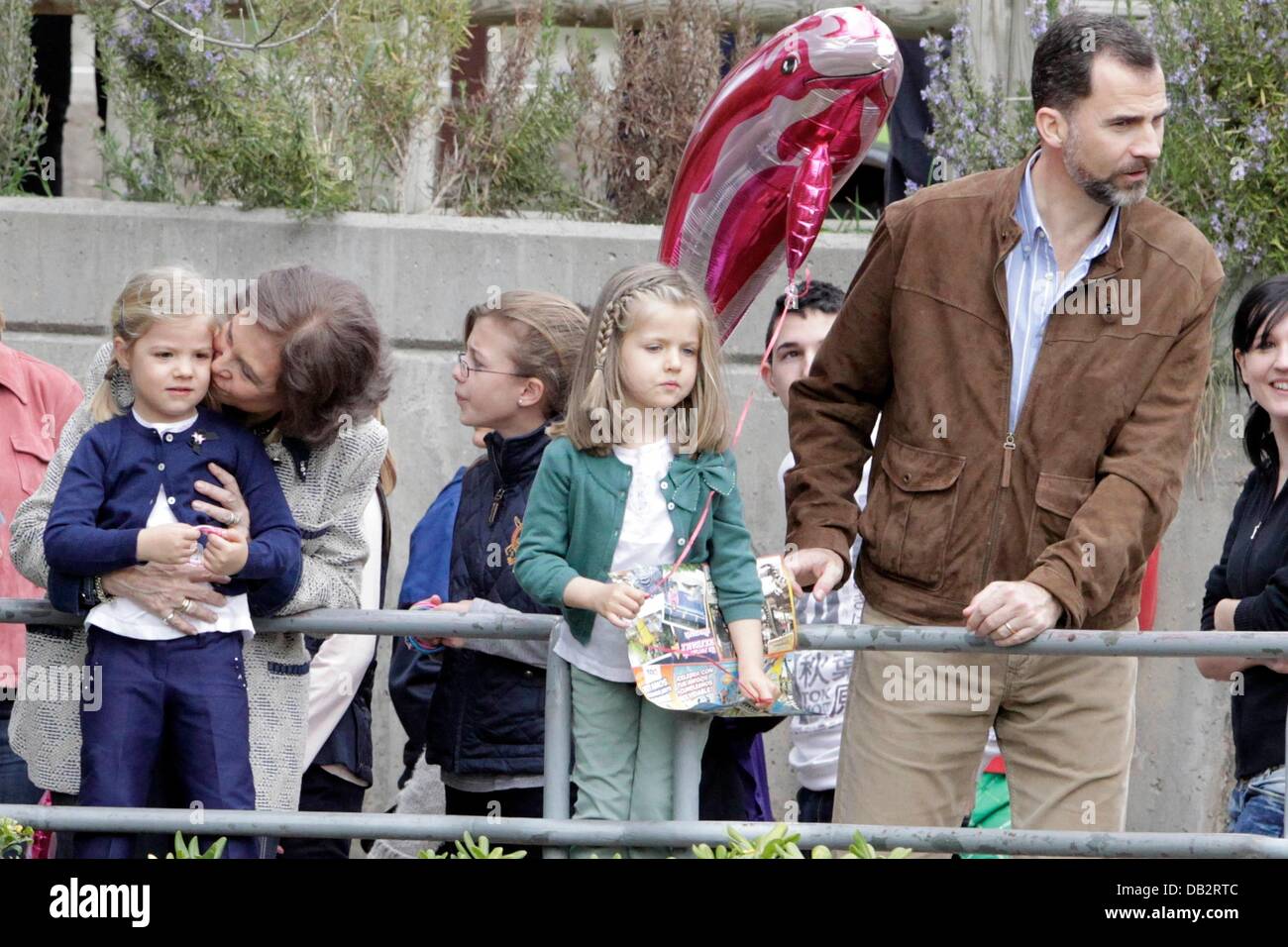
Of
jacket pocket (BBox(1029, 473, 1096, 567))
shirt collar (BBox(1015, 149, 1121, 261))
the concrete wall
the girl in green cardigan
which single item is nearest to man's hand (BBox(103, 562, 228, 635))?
the girl in green cardigan

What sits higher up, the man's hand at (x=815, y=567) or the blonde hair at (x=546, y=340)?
the blonde hair at (x=546, y=340)

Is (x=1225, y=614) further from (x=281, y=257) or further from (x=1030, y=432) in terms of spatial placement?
(x=281, y=257)

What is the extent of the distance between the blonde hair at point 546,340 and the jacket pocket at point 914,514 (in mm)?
953

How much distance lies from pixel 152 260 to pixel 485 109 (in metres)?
1.26

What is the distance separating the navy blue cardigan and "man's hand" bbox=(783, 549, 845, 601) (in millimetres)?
1010

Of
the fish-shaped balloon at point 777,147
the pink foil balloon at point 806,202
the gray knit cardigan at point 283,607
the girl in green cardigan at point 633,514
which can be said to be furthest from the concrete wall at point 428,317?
the girl in green cardigan at point 633,514

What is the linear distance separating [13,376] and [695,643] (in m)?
2.04

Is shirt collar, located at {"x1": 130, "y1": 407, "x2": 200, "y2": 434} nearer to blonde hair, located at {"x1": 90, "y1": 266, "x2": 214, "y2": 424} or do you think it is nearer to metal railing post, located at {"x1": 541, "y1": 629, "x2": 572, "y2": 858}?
blonde hair, located at {"x1": 90, "y1": 266, "x2": 214, "y2": 424}

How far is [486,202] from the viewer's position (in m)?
6.67

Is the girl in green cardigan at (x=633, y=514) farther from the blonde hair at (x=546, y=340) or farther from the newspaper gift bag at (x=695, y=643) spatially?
the blonde hair at (x=546, y=340)

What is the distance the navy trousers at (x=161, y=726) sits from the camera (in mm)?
3775
